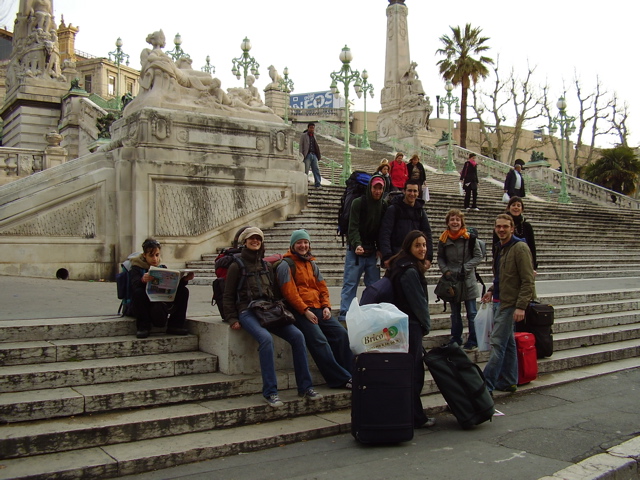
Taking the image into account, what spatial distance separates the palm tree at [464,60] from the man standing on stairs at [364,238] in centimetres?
3634

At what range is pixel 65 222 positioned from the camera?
1128 centimetres

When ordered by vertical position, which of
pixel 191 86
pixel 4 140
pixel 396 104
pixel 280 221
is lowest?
pixel 280 221

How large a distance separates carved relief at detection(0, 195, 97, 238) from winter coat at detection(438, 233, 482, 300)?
6.98 m

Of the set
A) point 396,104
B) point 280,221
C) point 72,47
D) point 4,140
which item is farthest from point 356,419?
point 72,47

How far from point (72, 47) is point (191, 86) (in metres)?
77.6

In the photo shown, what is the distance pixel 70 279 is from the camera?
36.8 feet

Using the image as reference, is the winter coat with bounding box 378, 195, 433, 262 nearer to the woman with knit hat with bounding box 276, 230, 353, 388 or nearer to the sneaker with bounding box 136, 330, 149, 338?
the woman with knit hat with bounding box 276, 230, 353, 388

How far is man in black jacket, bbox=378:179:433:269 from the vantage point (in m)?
7.23

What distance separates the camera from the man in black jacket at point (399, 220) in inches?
285

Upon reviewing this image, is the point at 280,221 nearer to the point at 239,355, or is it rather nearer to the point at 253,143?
the point at 253,143

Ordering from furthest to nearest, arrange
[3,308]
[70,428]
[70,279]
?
1. [70,279]
2. [3,308]
3. [70,428]

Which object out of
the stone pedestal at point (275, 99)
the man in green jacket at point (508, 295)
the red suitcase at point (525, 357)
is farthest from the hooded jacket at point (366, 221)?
the stone pedestal at point (275, 99)

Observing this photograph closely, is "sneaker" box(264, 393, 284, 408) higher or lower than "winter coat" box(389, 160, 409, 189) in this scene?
lower

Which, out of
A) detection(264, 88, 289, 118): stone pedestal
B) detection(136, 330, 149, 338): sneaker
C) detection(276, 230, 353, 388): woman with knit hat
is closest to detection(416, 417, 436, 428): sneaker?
detection(276, 230, 353, 388): woman with knit hat
